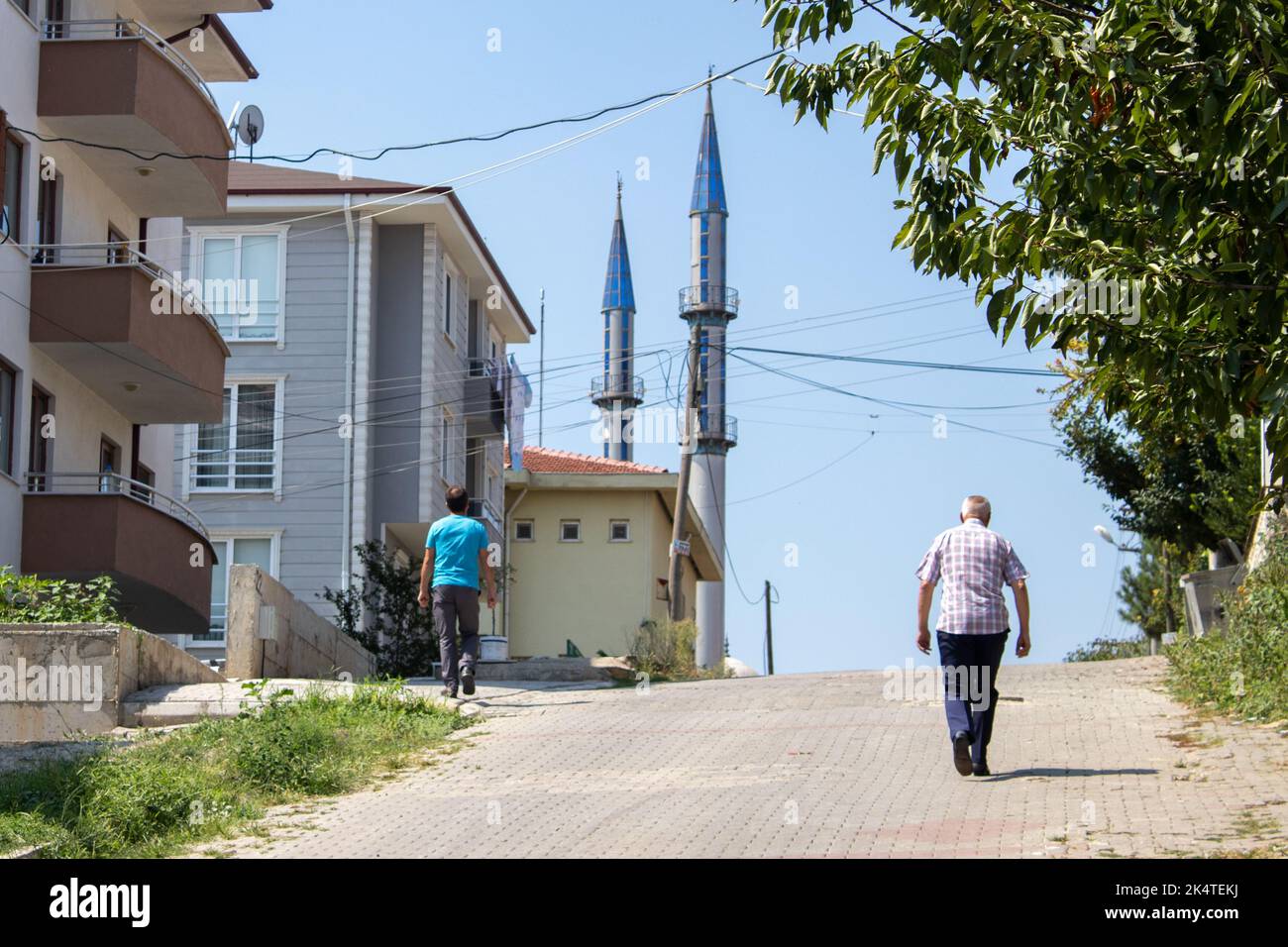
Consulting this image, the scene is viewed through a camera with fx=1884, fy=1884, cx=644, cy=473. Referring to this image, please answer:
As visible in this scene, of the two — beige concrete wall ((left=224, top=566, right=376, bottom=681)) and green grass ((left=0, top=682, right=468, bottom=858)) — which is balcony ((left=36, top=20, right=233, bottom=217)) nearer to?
beige concrete wall ((left=224, top=566, right=376, bottom=681))

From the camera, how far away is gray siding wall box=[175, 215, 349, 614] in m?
37.0

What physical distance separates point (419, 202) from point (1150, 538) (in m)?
15.1

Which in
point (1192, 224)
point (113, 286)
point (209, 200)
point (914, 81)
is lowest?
point (1192, 224)

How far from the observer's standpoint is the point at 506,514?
50125 millimetres

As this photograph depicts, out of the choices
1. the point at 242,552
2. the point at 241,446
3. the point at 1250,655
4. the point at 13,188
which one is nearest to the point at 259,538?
the point at 242,552

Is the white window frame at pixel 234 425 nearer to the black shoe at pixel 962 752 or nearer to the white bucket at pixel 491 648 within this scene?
the white bucket at pixel 491 648

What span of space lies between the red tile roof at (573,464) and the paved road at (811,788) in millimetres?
33880

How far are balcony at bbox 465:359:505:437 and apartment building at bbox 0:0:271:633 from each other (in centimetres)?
1498

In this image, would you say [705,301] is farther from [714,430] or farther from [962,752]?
[962,752]

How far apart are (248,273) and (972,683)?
28.6m
